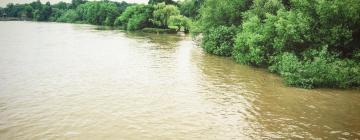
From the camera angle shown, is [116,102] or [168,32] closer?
[116,102]

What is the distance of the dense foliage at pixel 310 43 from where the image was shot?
22.1 m

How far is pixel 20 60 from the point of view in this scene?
1247 inches

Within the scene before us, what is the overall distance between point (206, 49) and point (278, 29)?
1524 centimetres

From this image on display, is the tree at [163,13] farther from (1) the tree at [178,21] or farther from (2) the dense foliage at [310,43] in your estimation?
(2) the dense foliage at [310,43]

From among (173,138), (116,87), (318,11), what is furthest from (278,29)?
(173,138)

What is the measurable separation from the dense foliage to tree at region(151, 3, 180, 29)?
45374 mm

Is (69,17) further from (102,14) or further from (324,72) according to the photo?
(324,72)

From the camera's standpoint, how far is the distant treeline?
7575 centimetres

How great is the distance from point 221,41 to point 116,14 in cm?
6849

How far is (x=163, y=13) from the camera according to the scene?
75875 millimetres

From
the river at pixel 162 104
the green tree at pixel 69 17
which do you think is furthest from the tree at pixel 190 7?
the river at pixel 162 104

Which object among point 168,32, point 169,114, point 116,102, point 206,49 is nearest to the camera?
point 169,114

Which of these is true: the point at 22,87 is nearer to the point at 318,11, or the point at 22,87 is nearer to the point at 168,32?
the point at 318,11

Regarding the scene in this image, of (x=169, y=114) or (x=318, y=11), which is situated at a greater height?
(x=318, y=11)
